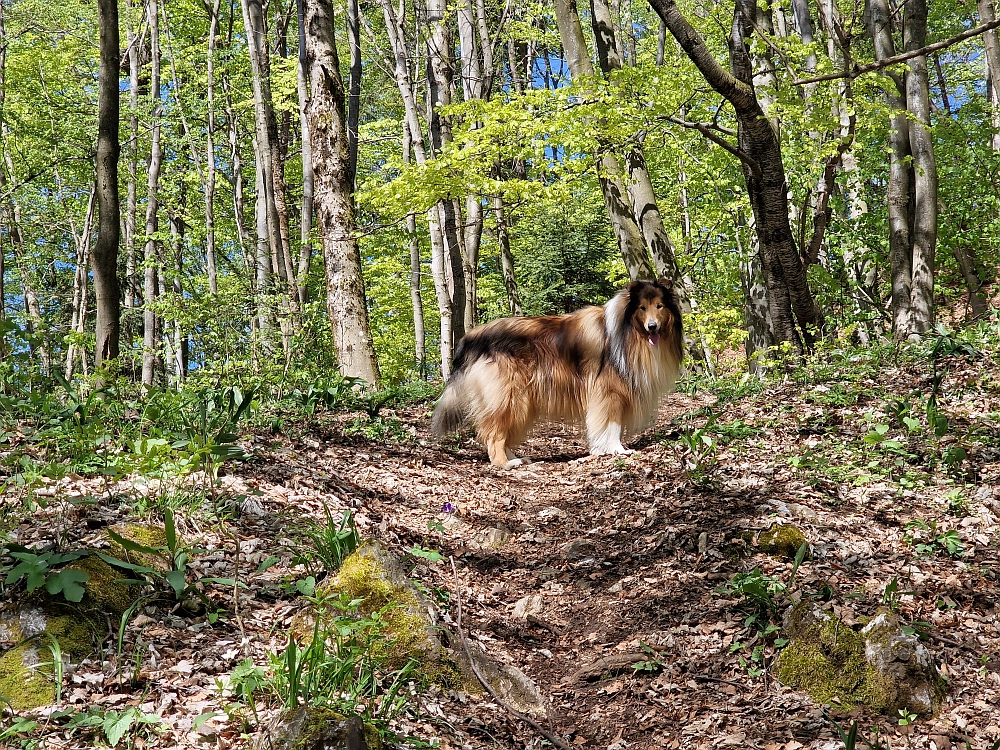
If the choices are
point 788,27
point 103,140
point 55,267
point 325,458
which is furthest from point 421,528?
point 55,267

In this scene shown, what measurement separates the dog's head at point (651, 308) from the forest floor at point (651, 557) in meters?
0.92

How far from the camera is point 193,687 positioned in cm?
258

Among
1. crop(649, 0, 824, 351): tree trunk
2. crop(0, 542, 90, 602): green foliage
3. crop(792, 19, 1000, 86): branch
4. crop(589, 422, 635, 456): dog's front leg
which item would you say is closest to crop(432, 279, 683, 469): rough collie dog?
crop(589, 422, 635, 456): dog's front leg

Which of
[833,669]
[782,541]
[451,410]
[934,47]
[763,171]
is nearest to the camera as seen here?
[833,669]

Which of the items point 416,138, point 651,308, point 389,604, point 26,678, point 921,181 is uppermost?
point 416,138

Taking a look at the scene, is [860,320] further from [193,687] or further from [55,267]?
[55,267]

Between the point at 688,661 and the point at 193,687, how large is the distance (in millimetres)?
1894

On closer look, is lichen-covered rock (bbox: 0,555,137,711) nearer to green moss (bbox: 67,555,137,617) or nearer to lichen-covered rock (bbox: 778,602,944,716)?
green moss (bbox: 67,555,137,617)

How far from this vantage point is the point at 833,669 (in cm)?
291

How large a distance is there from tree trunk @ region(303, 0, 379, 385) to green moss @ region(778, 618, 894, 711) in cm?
607

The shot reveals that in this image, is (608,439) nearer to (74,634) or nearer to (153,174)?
(74,634)

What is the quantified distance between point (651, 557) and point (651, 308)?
285cm

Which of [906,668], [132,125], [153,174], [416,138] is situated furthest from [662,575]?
[132,125]

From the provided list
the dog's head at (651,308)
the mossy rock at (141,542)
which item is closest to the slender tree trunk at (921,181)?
the dog's head at (651,308)
